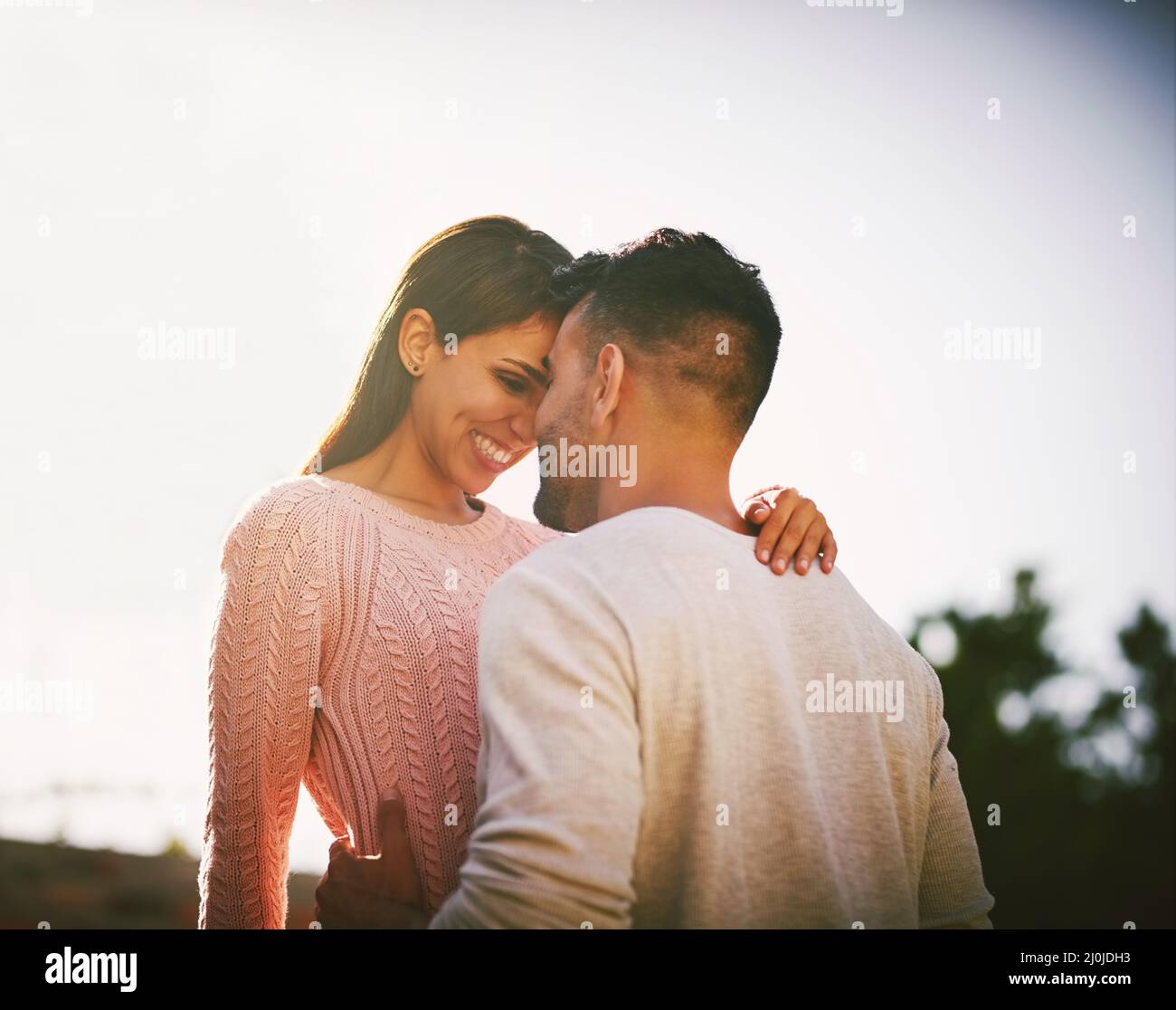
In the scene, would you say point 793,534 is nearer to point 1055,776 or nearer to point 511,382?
point 511,382

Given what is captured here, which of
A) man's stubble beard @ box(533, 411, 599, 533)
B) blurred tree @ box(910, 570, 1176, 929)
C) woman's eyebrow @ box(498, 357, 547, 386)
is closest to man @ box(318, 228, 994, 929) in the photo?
man's stubble beard @ box(533, 411, 599, 533)

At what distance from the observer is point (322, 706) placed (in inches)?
87.8

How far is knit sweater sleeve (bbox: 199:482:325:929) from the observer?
7.23ft

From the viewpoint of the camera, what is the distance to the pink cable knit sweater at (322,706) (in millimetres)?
2201

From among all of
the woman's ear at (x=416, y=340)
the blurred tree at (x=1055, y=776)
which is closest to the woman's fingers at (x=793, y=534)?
the woman's ear at (x=416, y=340)

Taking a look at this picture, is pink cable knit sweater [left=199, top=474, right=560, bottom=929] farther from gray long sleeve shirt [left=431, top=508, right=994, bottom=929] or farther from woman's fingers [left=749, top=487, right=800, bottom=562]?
woman's fingers [left=749, top=487, right=800, bottom=562]

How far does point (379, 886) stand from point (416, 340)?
4.77ft

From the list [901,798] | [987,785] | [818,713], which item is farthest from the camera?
[987,785]

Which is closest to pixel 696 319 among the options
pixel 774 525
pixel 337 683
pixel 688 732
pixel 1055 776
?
pixel 774 525

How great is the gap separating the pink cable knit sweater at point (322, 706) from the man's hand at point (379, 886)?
11 cm

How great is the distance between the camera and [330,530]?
92.3 inches
